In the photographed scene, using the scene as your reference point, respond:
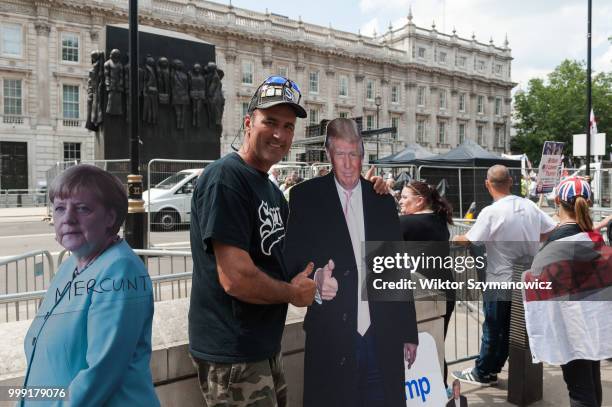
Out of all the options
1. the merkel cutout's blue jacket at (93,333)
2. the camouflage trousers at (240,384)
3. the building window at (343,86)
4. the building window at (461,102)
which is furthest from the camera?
the building window at (461,102)

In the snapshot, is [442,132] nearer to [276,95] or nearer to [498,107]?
[498,107]

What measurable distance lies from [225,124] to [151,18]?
34.6ft

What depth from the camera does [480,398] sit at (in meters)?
4.03

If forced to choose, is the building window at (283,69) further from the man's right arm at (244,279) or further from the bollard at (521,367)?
the man's right arm at (244,279)

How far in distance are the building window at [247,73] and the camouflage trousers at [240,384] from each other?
1793 inches

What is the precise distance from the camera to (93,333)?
4.46ft

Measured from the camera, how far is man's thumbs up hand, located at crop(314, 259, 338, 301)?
220cm

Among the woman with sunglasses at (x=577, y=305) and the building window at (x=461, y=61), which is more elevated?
the building window at (x=461, y=61)

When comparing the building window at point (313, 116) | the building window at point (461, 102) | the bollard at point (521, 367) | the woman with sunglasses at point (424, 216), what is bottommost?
the bollard at point (521, 367)

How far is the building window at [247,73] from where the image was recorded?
45.7m

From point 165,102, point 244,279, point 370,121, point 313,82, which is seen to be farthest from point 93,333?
point 370,121

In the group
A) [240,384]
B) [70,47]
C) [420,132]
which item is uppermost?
[70,47]

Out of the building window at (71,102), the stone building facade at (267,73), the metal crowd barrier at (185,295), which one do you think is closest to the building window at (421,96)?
the stone building facade at (267,73)

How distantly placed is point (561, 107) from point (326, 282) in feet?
221
